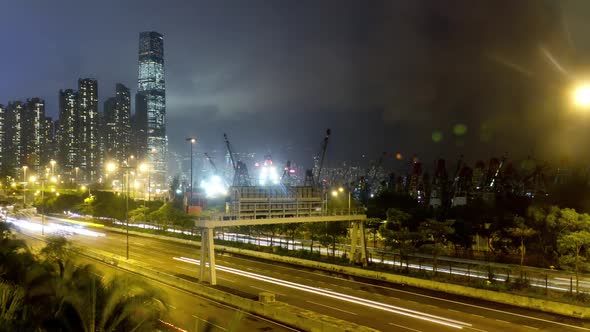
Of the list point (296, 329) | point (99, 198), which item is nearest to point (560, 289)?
point (296, 329)

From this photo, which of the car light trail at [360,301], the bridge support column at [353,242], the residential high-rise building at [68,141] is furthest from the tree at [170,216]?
the residential high-rise building at [68,141]

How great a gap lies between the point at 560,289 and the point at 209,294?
20643mm

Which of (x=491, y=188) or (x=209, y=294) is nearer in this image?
(x=209, y=294)

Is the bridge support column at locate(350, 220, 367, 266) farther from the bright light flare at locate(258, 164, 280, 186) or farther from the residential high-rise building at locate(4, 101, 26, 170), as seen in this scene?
the residential high-rise building at locate(4, 101, 26, 170)

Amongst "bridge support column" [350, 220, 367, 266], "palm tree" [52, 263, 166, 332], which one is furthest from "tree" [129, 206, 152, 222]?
"palm tree" [52, 263, 166, 332]

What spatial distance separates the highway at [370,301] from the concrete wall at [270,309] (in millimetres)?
1518

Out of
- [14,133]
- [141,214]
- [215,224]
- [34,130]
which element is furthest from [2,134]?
[215,224]

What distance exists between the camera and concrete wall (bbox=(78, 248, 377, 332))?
1819cm

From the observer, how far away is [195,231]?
6228 cm

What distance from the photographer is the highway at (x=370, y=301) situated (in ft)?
69.6

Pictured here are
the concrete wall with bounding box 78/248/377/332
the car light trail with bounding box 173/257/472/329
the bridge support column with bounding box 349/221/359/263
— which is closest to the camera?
the concrete wall with bounding box 78/248/377/332

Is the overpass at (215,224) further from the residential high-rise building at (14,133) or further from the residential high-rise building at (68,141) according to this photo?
the residential high-rise building at (68,141)

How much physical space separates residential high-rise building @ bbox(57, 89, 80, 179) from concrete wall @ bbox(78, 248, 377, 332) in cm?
17779

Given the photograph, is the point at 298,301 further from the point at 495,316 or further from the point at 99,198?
the point at 99,198
